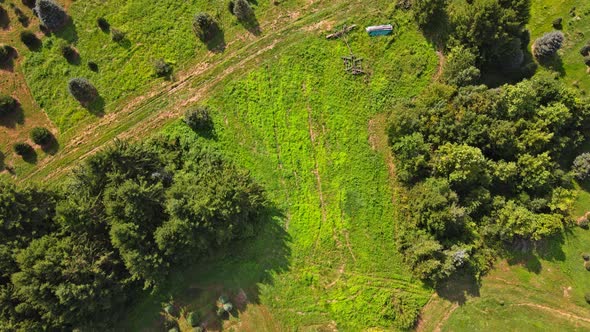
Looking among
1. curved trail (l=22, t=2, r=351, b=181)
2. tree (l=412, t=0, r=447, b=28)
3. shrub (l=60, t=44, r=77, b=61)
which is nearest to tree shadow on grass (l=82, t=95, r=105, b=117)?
curved trail (l=22, t=2, r=351, b=181)

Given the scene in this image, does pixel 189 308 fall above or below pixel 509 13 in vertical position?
below

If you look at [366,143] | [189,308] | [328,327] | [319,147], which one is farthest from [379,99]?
[189,308]

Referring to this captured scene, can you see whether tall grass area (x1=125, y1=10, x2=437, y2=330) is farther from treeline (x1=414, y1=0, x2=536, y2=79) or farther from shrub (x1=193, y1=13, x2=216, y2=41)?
shrub (x1=193, y1=13, x2=216, y2=41)

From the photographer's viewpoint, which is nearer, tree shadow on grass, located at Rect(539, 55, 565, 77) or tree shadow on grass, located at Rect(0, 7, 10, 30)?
tree shadow on grass, located at Rect(0, 7, 10, 30)

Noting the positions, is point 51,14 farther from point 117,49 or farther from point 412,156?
point 412,156

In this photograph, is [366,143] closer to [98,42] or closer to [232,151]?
[232,151]
